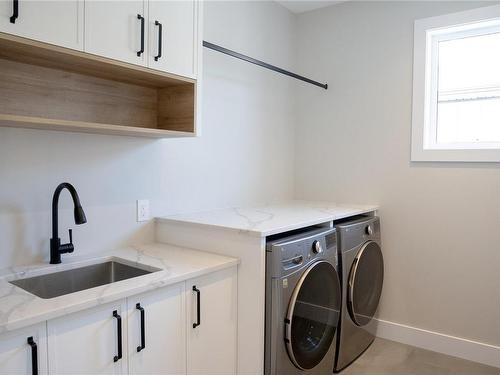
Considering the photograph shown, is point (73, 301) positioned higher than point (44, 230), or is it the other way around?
point (44, 230)

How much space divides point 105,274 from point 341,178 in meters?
1.87

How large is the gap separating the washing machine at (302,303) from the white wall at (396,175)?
2.77 feet

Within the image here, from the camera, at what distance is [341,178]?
3006mm

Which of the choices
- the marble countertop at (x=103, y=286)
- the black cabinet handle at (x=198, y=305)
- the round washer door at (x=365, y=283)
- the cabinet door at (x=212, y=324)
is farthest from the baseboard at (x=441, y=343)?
the black cabinet handle at (x=198, y=305)

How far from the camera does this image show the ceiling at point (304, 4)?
9.66ft

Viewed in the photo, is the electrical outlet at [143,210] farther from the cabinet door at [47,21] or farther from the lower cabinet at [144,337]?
the cabinet door at [47,21]

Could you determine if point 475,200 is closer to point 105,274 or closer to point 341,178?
point 341,178

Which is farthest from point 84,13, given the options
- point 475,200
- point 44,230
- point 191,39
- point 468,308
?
point 468,308

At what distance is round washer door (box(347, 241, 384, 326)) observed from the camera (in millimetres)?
2320

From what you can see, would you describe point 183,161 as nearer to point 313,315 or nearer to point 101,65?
point 101,65

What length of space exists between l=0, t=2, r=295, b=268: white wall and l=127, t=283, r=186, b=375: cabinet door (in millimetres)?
585

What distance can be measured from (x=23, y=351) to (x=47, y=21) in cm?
106

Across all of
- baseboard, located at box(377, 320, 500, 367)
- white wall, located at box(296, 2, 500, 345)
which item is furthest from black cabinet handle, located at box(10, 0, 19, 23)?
baseboard, located at box(377, 320, 500, 367)

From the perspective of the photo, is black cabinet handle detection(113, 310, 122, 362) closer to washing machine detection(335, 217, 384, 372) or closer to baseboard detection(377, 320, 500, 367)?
washing machine detection(335, 217, 384, 372)
